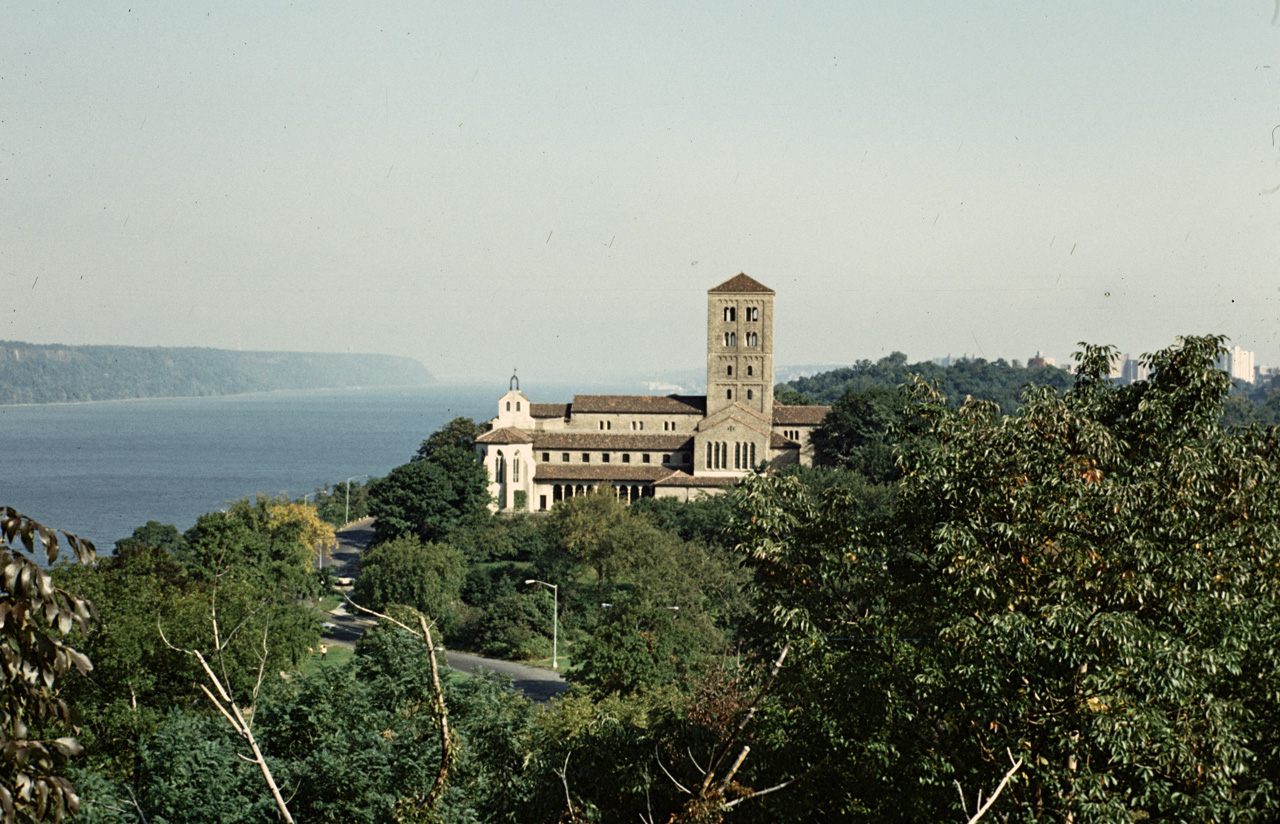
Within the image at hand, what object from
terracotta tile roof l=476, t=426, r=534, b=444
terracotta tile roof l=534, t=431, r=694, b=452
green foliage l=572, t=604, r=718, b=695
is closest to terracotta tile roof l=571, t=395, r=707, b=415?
terracotta tile roof l=534, t=431, r=694, b=452

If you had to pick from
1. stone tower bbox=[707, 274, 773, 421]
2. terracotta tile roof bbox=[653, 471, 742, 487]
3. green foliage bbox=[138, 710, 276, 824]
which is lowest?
terracotta tile roof bbox=[653, 471, 742, 487]

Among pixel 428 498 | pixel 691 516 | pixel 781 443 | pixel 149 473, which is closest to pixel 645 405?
pixel 781 443

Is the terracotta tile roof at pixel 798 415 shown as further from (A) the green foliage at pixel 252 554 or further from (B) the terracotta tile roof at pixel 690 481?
(A) the green foliage at pixel 252 554

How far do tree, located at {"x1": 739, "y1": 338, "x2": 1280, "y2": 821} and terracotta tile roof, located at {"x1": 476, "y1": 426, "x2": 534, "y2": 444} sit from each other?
2127 inches

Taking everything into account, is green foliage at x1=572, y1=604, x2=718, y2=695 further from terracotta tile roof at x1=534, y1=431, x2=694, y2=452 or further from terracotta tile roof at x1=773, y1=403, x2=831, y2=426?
terracotta tile roof at x1=773, y1=403, x2=831, y2=426

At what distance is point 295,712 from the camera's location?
15398mm

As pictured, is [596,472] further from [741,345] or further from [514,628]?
[514,628]

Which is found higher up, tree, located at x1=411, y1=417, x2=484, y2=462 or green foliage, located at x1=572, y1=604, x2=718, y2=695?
tree, located at x1=411, y1=417, x2=484, y2=462

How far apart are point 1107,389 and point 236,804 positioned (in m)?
12.7

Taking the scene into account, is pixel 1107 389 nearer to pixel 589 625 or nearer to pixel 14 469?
pixel 589 625

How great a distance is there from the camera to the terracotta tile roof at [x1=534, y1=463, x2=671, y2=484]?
223 ft

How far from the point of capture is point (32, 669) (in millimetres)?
5738

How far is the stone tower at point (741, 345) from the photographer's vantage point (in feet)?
237

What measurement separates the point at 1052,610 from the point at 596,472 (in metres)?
59.0
